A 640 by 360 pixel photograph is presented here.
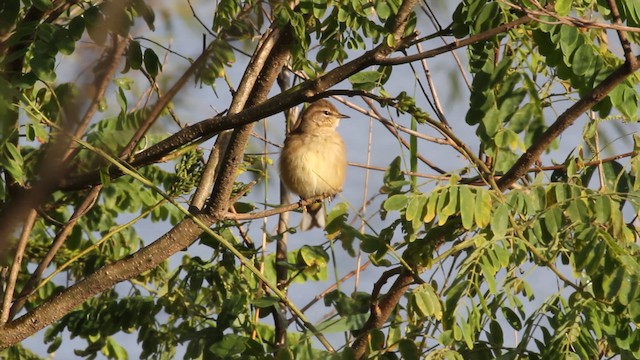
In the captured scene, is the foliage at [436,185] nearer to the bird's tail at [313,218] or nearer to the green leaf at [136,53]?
the green leaf at [136,53]

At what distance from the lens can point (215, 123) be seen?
9.50 feet

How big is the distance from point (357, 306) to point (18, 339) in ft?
4.14

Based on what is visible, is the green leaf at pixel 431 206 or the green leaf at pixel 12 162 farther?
the green leaf at pixel 12 162

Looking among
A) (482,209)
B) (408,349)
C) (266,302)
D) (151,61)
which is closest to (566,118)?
(482,209)

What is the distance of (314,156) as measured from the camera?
238 inches

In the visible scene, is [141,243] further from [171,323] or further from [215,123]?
[215,123]

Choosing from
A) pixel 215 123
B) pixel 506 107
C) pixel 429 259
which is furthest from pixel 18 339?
pixel 506 107

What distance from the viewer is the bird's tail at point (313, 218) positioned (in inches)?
217

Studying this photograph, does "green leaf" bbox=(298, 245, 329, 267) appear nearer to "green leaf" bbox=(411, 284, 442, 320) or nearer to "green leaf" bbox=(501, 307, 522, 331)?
"green leaf" bbox=(501, 307, 522, 331)

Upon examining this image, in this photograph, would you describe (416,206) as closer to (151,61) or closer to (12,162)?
(151,61)

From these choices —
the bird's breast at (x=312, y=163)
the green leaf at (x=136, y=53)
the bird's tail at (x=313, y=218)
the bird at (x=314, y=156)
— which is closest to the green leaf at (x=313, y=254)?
the green leaf at (x=136, y=53)

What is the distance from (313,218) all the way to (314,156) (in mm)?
545

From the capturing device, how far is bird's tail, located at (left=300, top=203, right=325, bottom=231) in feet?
Result: 18.1

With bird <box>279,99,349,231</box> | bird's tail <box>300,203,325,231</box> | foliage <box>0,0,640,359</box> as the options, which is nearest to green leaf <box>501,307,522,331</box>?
foliage <box>0,0,640,359</box>
